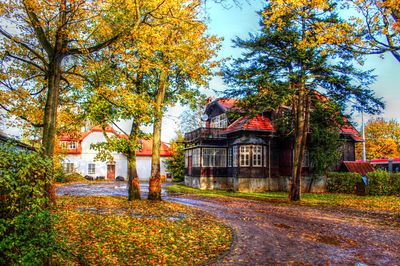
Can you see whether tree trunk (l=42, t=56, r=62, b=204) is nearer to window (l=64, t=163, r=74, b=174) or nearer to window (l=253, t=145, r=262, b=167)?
window (l=253, t=145, r=262, b=167)

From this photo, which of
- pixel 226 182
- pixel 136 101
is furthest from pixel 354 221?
pixel 226 182

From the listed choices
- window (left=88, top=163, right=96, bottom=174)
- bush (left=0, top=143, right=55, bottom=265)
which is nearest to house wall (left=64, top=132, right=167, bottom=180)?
window (left=88, top=163, right=96, bottom=174)

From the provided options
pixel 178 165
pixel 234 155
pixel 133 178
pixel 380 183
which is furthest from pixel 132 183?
pixel 178 165

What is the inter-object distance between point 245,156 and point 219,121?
22.1ft

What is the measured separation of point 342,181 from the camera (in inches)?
1155

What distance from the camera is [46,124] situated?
8719 millimetres

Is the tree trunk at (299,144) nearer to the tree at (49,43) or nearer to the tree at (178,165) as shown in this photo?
the tree at (49,43)

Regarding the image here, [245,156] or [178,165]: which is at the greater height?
[245,156]

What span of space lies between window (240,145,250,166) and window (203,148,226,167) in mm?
3699

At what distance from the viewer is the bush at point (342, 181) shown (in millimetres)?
28152

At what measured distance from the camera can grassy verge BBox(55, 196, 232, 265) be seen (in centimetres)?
730

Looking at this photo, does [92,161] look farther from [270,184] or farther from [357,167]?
[357,167]

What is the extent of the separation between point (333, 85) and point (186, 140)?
744 inches

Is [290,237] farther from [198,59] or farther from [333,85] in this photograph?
[333,85]
